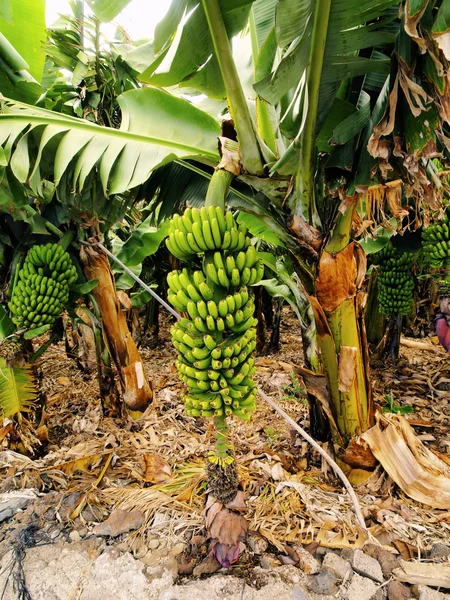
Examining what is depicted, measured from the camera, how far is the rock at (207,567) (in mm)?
1210

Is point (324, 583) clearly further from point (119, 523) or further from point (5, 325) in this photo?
point (5, 325)

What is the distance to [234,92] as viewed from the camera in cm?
115

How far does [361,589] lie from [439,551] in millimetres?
368

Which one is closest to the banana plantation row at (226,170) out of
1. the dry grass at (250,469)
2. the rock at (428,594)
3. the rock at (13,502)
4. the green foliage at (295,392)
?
the dry grass at (250,469)

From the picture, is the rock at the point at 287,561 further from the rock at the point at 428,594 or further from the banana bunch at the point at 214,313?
the banana bunch at the point at 214,313

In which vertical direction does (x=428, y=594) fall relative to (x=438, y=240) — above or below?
below

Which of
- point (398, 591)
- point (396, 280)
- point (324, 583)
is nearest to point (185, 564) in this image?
point (324, 583)

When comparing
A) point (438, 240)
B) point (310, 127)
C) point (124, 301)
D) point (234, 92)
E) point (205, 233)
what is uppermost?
point (234, 92)

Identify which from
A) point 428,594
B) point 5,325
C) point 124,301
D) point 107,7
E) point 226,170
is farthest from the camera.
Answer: point 124,301

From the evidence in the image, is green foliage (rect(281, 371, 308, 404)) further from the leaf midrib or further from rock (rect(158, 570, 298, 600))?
the leaf midrib

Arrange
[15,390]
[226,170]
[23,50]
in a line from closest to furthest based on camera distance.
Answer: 1. [226,170]
2. [23,50]
3. [15,390]

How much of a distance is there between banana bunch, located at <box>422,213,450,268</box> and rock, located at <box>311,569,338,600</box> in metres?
1.86

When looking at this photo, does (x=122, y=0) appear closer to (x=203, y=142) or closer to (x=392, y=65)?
(x=203, y=142)

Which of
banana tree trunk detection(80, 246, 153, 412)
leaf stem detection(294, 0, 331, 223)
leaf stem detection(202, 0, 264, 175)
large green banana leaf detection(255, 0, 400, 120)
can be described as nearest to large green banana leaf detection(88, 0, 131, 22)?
leaf stem detection(202, 0, 264, 175)
